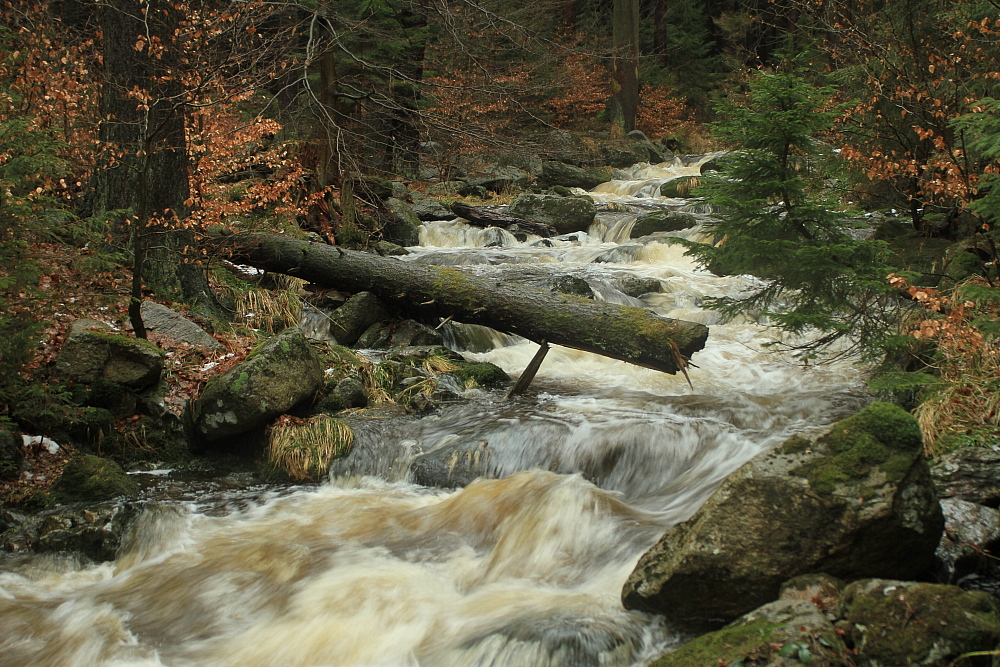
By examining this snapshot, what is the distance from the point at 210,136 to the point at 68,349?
170 inches

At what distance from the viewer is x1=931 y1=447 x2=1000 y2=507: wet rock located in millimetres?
4441

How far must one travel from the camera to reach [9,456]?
5746 mm

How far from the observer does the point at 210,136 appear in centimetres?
964

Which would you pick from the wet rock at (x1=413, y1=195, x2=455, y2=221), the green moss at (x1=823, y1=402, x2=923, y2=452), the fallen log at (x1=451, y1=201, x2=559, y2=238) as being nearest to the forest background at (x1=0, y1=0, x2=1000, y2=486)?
the green moss at (x1=823, y1=402, x2=923, y2=452)

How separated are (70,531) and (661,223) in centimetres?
1348

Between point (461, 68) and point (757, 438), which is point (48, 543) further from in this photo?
point (461, 68)

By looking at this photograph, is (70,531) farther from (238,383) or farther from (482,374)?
(482,374)

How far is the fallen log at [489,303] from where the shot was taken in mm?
7523

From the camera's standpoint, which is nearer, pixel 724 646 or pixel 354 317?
pixel 724 646

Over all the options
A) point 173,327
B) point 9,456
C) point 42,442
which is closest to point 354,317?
point 173,327

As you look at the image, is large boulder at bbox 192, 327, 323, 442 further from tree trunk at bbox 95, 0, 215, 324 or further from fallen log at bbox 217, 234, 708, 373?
fallen log at bbox 217, 234, 708, 373

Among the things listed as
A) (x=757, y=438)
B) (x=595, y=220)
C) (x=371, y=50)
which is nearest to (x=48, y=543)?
(x=757, y=438)

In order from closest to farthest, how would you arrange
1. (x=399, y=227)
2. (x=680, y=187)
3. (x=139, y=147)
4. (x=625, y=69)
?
(x=139, y=147), (x=399, y=227), (x=680, y=187), (x=625, y=69)

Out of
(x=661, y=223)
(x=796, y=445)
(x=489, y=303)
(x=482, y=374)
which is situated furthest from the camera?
(x=661, y=223)
